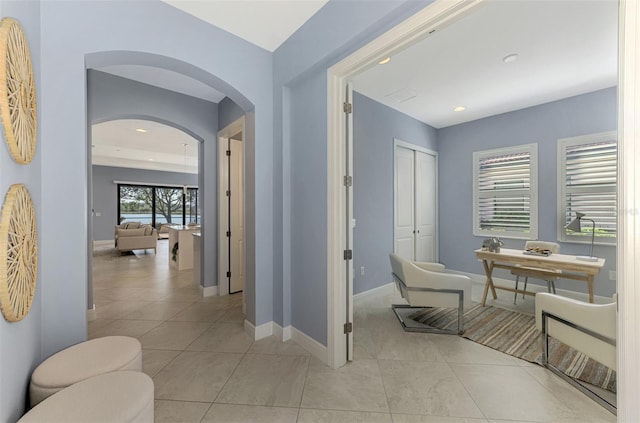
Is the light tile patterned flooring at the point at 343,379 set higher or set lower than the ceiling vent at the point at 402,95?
lower

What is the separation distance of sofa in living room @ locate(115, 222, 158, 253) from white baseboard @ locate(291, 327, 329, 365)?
7034mm

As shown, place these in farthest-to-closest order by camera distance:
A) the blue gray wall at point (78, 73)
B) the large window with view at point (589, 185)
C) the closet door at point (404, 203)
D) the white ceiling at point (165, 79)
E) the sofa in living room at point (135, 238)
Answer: the sofa in living room at point (135, 238)
the closet door at point (404, 203)
the large window with view at point (589, 185)
the white ceiling at point (165, 79)
the blue gray wall at point (78, 73)

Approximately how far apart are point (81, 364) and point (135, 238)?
7.39 metres

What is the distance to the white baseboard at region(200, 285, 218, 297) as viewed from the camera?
3830 mm

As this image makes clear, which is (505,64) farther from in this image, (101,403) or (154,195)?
(154,195)

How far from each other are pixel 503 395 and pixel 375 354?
935mm

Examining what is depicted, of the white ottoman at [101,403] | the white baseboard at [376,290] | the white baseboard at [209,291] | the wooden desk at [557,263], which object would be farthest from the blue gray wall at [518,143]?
the white ottoman at [101,403]

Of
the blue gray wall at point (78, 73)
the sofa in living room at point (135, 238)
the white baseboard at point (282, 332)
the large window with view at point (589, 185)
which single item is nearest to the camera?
the blue gray wall at point (78, 73)

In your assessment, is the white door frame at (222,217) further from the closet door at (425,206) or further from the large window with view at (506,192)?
the large window with view at (506,192)

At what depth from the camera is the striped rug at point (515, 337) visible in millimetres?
2053

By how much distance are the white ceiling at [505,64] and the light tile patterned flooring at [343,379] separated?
2578 mm

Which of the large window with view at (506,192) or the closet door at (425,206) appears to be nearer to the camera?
the large window with view at (506,192)

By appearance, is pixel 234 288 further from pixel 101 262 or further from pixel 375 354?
pixel 101 262

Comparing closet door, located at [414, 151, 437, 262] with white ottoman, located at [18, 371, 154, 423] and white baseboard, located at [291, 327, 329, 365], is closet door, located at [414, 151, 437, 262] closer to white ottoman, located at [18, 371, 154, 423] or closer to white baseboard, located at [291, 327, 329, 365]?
white baseboard, located at [291, 327, 329, 365]
